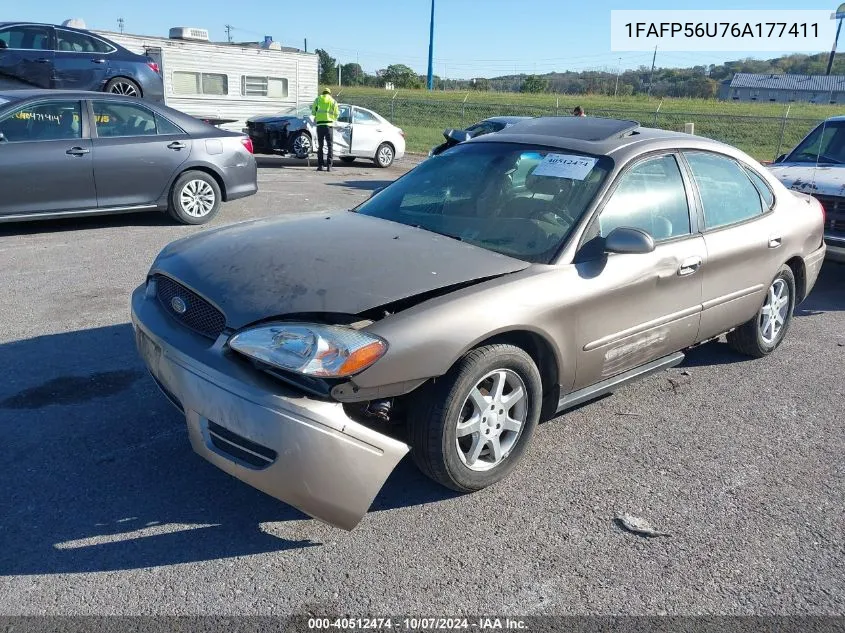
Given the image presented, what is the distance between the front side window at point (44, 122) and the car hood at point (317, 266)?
201 inches

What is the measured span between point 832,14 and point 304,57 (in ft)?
51.7

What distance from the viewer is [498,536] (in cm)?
315

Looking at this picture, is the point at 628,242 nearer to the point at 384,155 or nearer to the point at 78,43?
the point at 78,43

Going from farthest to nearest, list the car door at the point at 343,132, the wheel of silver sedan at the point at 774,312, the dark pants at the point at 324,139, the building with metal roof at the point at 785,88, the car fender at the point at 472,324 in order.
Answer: the building with metal roof at the point at 785,88
the car door at the point at 343,132
the dark pants at the point at 324,139
the wheel of silver sedan at the point at 774,312
the car fender at the point at 472,324

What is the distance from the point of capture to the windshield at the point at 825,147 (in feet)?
27.3

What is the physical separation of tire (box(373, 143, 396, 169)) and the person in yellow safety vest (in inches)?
74.5

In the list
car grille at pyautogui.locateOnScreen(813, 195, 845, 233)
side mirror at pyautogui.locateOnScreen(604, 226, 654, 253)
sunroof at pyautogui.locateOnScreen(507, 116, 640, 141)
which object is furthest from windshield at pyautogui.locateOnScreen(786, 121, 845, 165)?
side mirror at pyautogui.locateOnScreen(604, 226, 654, 253)

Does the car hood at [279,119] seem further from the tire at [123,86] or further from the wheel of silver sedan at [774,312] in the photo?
the wheel of silver sedan at [774,312]

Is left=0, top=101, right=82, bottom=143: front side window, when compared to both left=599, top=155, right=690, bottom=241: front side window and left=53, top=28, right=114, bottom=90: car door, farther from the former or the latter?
left=599, top=155, right=690, bottom=241: front side window

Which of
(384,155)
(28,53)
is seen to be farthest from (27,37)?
(384,155)

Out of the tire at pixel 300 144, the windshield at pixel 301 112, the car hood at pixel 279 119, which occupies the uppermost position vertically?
the windshield at pixel 301 112

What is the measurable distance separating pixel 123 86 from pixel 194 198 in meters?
6.29

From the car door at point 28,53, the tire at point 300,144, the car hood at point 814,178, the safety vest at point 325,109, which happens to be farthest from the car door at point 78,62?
the car hood at point 814,178

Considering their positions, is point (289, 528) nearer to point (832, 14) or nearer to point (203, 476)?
point (203, 476)
